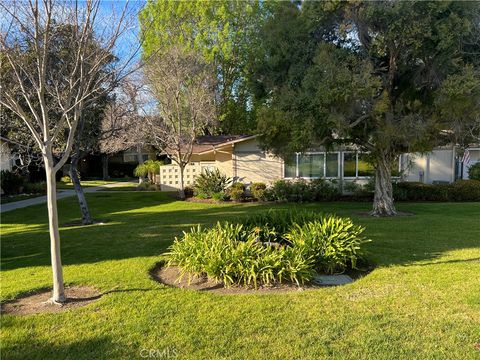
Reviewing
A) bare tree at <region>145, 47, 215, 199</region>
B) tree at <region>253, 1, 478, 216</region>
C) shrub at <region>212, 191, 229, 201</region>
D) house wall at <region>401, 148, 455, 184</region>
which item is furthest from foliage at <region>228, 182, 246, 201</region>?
house wall at <region>401, 148, 455, 184</region>

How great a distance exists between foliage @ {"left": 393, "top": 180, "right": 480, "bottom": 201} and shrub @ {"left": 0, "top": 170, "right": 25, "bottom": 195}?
1945cm

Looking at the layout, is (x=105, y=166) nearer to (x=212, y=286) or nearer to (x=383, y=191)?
(x=383, y=191)

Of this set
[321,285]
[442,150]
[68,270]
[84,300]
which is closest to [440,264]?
[321,285]

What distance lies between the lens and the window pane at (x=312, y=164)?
1938 cm

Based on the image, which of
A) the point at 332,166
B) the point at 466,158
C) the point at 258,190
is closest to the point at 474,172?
the point at 466,158

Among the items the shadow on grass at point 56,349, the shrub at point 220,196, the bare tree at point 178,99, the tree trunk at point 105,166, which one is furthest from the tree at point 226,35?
the shadow on grass at point 56,349

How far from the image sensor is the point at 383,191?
44.1ft

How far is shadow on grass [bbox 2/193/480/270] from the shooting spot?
7.89 metres

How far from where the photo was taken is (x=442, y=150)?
19891 millimetres

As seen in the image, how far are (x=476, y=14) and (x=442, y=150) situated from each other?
36.9ft

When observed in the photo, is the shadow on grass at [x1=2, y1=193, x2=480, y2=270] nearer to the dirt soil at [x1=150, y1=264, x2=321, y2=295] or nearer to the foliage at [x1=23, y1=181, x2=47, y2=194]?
the dirt soil at [x1=150, y1=264, x2=321, y2=295]

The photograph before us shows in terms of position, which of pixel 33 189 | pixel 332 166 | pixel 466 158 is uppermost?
pixel 466 158

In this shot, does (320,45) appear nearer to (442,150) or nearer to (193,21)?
(442,150)

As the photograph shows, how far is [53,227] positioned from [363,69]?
8161 mm
